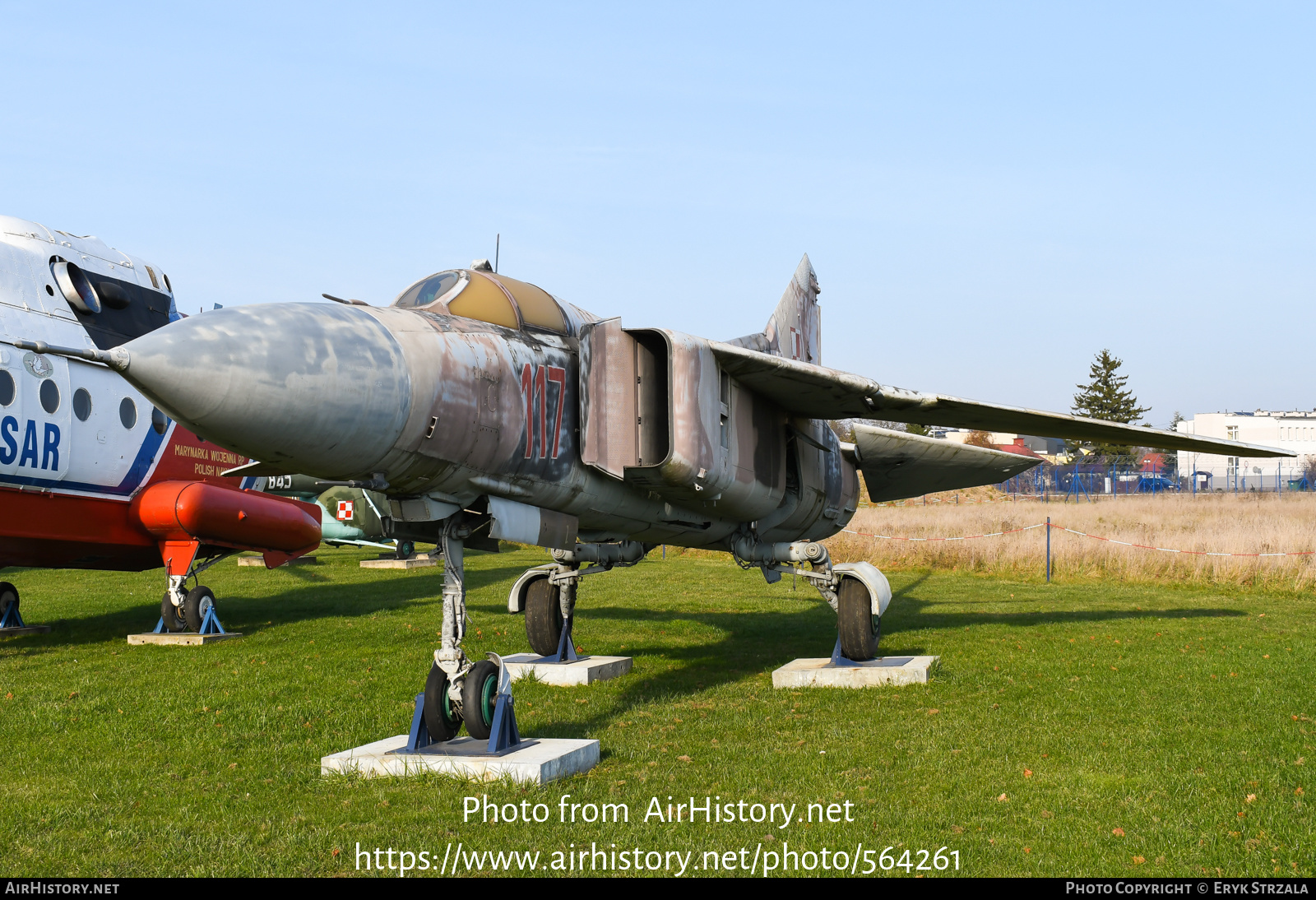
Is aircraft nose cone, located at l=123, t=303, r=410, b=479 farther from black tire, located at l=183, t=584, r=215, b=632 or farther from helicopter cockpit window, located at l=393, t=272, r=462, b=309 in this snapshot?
black tire, located at l=183, t=584, r=215, b=632

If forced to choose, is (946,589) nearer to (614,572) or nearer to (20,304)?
(614,572)

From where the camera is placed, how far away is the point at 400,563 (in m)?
28.1

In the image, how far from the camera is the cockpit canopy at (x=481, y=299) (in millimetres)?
6824

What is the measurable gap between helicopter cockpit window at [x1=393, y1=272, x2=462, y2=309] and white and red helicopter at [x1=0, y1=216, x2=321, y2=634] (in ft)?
23.7

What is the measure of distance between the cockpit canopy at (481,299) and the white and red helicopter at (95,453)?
24.2ft

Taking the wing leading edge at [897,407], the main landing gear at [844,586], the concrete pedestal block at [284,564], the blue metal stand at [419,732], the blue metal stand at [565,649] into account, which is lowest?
the concrete pedestal block at [284,564]

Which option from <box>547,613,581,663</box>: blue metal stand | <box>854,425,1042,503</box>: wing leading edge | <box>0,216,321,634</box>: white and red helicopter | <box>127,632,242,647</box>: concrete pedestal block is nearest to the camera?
<box>547,613,581,663</box>: blue metal stand

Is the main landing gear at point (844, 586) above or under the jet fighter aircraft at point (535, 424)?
under

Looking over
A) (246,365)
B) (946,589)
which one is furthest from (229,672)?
(946,589)

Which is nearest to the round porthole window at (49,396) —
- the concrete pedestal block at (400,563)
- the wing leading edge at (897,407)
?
the wing leading edge at (897,407)

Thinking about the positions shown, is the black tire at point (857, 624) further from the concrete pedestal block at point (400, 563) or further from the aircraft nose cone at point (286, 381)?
the concrete pedestal block at point (400, 563)

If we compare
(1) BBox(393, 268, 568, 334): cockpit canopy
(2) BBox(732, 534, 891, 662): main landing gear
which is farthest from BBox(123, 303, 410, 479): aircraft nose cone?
A: (2) BBox(732, 534, 891, 662): main landing gear

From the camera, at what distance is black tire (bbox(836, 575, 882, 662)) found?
10.0 metres

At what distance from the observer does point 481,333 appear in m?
6.54
